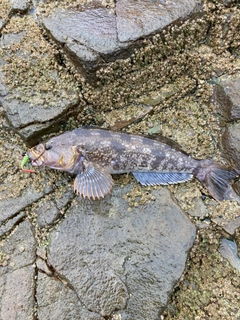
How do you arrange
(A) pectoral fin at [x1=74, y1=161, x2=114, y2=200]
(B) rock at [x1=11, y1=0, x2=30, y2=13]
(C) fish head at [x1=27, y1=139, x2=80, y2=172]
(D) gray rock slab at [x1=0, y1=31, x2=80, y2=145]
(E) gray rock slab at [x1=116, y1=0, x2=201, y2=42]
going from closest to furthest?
1. (A) pectoral fin at [x1=74, y1=161, x2=114, y2=200]
2. (C) fish head at [x1=27, y1=139, x2=80, y2=172]
3. (D) gray rock slab at [x1=0, y1=31, x2=80, y2=145]
4. (E) gray rock slab at [x1=116, y1=0, x2=201, y2=42]
5. (B) rock at [x1=11, y1=0, x2=30, y2=13]

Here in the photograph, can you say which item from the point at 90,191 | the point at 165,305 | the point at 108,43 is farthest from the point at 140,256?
the point at 108,43

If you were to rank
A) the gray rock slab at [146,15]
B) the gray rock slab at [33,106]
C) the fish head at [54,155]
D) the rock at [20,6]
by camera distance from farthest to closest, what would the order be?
the rock at [20,6], the gray rock slab at [146,15], the gray rock slab at [33,106], the fish head at [54,155]

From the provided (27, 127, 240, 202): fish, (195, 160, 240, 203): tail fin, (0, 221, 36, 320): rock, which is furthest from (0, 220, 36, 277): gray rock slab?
(195, 160, 240, 203): tail fin

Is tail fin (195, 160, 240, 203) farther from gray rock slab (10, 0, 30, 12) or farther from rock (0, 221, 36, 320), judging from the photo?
gray rock slab (10, 0, 30, 12)

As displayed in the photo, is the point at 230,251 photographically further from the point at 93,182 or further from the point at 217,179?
the point at 93,182

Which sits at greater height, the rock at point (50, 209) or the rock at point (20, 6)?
the rock at point (20, 6)

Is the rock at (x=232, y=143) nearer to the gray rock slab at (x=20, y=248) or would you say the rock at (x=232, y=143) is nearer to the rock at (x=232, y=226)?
the rock at (x=232, y=226)

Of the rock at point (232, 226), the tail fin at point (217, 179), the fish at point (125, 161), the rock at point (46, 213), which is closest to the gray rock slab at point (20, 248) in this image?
the rock at point (46, 213)
